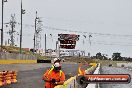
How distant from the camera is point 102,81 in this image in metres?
7.16

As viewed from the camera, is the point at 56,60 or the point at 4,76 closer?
the point at 56,60

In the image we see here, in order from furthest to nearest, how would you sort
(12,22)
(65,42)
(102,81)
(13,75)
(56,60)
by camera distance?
(12,22)
(13,75)
(65,42)
(56,60)
(102,81)

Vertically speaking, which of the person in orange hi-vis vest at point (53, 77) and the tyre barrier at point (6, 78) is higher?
the person in orange hi-vis vest at point (53, 77)

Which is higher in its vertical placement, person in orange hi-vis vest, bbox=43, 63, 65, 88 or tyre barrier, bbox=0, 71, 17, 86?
person in orange hi-vis vest, bbox=43, 63, 65, 88

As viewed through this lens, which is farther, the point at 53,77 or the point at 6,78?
the point at 6,78

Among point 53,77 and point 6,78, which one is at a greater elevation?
point 53,77

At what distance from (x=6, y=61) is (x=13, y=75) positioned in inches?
1693

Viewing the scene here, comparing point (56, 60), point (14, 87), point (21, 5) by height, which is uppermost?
point (21, 5)

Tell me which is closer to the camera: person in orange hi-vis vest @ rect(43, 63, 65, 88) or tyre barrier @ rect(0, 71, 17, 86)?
person in orange hi-vis vest @ rect(43, 63, 65, 88)

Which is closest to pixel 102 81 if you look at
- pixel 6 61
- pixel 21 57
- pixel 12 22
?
pixel 6 61

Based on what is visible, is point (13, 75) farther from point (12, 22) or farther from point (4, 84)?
point (12, 22)

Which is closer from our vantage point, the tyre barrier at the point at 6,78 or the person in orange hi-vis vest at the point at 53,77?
the person in orange hi-vis vest at the point at 53,77

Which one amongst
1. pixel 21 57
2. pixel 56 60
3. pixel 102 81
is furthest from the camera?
pixel 21 57

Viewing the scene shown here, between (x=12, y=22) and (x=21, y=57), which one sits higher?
(x=12, y=22)
